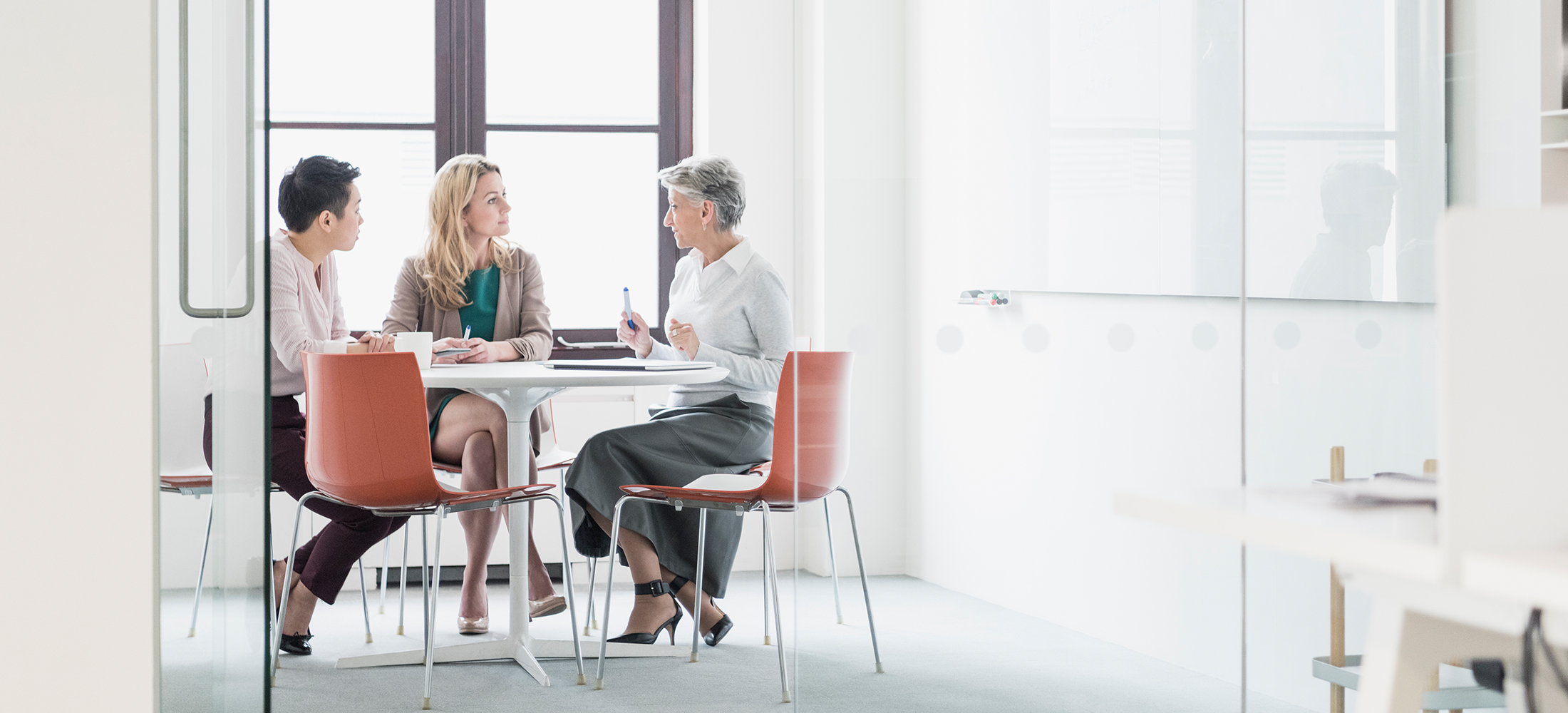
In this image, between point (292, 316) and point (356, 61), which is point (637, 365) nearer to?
point (292, 316)

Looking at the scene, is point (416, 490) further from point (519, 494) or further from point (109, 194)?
point (109, 194)

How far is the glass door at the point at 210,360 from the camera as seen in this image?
1.94 meters

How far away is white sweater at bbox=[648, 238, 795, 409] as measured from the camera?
3.45 metres

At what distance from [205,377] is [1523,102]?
213 centimetres

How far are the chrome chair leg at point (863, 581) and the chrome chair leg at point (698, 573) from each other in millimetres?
773

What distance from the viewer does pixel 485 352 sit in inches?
144

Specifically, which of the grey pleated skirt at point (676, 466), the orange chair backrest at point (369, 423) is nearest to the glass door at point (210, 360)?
the orange chair backrest at point (369, 423)

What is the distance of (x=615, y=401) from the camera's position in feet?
Result: 15.6

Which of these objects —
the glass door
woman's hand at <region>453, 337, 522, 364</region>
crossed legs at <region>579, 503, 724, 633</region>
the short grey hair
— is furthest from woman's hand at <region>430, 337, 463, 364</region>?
the glass door

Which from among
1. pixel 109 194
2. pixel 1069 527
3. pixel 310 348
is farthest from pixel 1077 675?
pixel 310 348

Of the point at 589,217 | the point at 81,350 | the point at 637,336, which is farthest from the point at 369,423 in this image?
the point at 589,217

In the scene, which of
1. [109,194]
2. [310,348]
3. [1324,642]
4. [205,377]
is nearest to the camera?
[109,194]

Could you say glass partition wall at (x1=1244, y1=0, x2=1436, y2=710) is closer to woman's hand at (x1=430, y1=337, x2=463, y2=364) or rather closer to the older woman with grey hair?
the older woman with grey hair

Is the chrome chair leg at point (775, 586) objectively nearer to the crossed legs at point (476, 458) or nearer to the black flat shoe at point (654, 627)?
the black flat shoe at point (654, 627)
